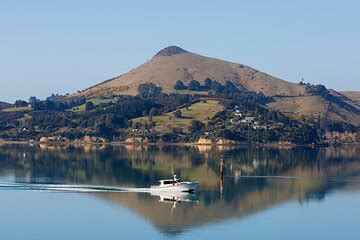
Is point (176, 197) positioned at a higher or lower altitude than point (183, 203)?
higher

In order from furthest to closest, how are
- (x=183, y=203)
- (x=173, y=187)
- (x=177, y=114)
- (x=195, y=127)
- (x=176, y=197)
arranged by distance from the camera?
1. (x=177, y=114)
2. (x=195, y=127)
3. (x=173, y=187)
4. (x=176, y=197)
5. (x=183, y=203)

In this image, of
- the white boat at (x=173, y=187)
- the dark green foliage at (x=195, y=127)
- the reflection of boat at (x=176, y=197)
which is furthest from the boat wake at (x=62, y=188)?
the dark green foliage at (x=195, y=127)

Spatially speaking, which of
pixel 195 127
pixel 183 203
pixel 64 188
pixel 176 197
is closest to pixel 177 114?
pixel 195 127

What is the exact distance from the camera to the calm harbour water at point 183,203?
5681cm

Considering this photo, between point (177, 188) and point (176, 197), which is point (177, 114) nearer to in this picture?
point (177, 188)

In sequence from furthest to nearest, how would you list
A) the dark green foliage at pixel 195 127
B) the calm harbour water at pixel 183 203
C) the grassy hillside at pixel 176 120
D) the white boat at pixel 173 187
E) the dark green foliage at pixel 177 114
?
the dark green foliage at pixel 177 114 → the grassy hillside at pixel 176 120 → the dark green foliage at pixel 195 127 → the white boat at pixel 173 187 → the calm harbour water at pixel 183 203

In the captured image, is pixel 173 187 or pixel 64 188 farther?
pixel 64 188

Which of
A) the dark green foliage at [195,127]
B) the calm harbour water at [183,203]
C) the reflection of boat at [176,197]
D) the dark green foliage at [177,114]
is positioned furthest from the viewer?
the dark green foliage at [177,114]

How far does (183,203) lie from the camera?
230 feet

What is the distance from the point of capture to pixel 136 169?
10238 centimetres

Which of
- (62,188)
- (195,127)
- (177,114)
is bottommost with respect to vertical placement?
(62,188)

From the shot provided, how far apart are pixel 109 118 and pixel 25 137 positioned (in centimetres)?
2141

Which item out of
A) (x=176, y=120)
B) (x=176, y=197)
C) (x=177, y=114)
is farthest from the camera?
(x=177, y=114)

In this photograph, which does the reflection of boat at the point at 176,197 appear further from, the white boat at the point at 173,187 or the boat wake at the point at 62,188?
the boat wake at the point at 62,188
